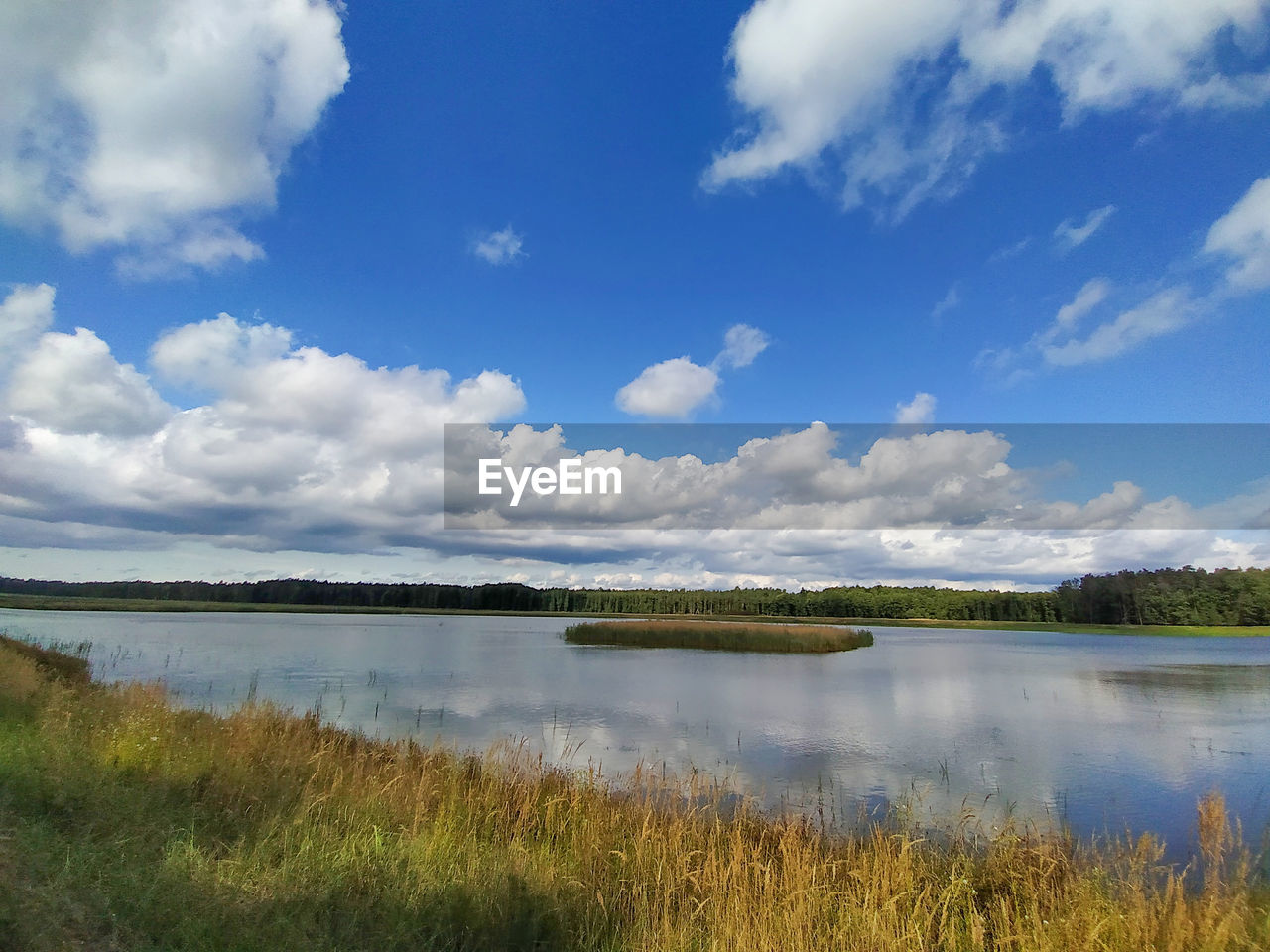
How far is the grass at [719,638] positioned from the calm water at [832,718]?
7.66m

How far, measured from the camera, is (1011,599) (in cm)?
12669

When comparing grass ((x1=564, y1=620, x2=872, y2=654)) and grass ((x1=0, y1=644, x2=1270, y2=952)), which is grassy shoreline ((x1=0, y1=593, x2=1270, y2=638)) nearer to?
grass ((x1=564, y1=620, x2=872, y2=654))

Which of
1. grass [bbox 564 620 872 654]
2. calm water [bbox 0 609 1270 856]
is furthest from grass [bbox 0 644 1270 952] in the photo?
grass [bbox 564 620 872 654]

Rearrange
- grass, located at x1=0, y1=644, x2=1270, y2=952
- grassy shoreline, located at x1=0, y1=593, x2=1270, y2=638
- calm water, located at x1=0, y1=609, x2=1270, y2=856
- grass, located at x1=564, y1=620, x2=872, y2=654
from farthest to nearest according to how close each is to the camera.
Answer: grassy shoreline, located at x1=0, y1=593, x2=1270, y2=638 < grass, located at x1=564, y1=620, x2=872, y2=654 < calm water, located at x1=0, y1=609, x2=1270, y2=856 < grass, located at x1=0, y1=644, x2=1270, y2=952

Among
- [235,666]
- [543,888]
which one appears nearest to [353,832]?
[543,888]

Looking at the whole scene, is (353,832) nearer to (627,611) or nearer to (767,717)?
(767,717)

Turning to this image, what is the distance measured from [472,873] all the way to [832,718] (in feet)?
48.9

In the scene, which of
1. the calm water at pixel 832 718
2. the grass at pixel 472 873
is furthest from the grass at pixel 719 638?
the grass at pixel 472 873

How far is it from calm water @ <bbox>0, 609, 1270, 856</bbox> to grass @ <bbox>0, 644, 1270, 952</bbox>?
7.15 feet

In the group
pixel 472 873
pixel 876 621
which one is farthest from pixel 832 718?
pixel 876 621

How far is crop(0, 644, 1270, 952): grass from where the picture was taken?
13.9ft

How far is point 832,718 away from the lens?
18.4 metres

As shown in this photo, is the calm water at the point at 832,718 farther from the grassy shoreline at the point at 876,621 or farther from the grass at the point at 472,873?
the grassy shoreline at the point at 876,621

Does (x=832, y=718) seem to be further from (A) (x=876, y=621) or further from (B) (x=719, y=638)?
(A) (x=876, y=621)
